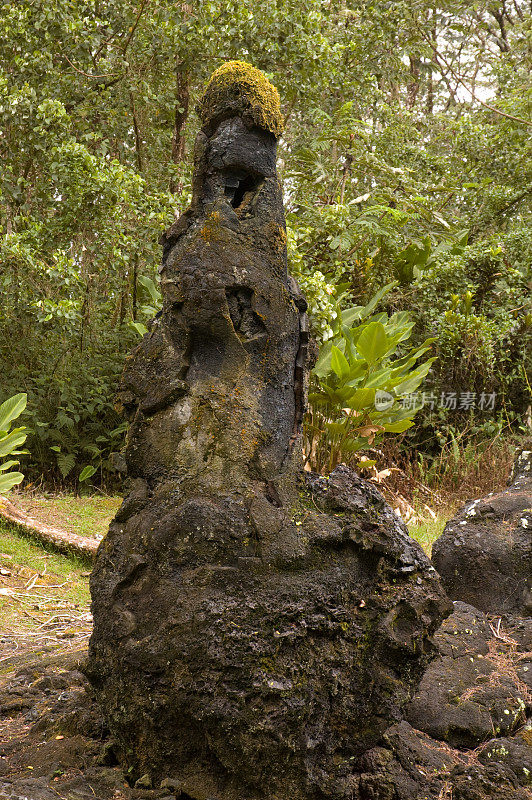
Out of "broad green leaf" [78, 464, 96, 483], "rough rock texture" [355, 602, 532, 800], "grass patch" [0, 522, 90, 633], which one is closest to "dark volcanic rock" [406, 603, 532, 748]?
"rough rock texture" [355, 602, 532, 800]

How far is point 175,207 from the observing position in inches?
244

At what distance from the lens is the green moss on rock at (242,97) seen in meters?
2.16

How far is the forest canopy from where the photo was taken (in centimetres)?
586

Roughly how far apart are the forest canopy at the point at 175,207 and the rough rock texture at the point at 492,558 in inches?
107

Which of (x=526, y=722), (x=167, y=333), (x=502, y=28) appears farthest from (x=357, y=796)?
(x=502, y=28)

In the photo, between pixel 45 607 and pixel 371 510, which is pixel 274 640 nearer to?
pixel 371 510

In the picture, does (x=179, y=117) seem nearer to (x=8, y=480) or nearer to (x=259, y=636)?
(x=8, y=480)

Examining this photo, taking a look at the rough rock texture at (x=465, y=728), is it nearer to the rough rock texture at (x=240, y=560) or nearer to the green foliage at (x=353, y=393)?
the rough rock texture at (x=240, y=560)

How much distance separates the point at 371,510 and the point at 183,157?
5.86 metres

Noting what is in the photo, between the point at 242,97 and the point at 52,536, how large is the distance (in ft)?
12.0

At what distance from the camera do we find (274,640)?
1.78 m

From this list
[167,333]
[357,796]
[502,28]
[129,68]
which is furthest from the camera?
[502,28]

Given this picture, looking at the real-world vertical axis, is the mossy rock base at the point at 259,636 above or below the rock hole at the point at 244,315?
below

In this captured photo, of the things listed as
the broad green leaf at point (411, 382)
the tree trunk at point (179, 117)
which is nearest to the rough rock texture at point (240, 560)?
the broad green leaf at point (411, 382)
